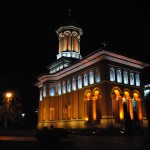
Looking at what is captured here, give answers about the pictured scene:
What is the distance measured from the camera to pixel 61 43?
141 feet

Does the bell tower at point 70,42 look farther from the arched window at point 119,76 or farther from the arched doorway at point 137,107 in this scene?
the arched doorway at point 137,107

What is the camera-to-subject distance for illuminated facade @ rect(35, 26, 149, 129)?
98.9 feet

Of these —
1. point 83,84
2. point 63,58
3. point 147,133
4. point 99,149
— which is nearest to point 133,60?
point 83,84

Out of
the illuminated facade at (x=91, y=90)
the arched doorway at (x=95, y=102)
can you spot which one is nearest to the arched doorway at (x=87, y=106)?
the illuminated facade at (x=91, y=90)

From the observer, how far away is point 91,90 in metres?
32.1

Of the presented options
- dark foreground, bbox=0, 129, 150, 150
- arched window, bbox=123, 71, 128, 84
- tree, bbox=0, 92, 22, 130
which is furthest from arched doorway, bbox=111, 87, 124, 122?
dark foreground, bbox=0, 129, 150, 150

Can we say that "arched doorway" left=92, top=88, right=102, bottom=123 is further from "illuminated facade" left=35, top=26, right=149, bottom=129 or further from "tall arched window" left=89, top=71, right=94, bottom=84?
"tall arched window" left=89, top=71, right=94, bottom=84

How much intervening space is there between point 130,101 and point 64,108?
11.8m

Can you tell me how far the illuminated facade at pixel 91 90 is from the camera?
30141 millimetres

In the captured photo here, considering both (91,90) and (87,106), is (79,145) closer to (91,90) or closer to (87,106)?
(91,90)

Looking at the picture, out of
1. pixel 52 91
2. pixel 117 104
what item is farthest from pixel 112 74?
pixel 52 91

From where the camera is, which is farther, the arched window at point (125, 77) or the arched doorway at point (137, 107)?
the arched doorway at point (137, 107)

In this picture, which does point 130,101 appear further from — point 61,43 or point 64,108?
point 61,43

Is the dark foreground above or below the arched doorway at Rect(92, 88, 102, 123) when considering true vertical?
below
